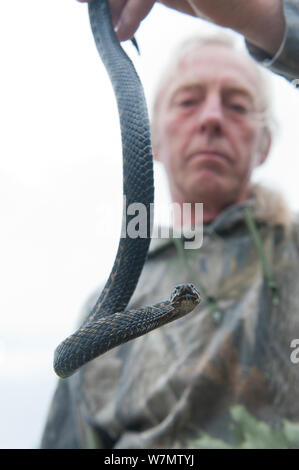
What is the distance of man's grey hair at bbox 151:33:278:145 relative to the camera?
10.1 feet

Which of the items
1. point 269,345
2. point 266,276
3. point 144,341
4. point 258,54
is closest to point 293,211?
point 266,276

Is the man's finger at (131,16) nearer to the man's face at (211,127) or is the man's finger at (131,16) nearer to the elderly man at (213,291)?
the elderly man at (213,291)

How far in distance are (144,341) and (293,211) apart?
3.32ft

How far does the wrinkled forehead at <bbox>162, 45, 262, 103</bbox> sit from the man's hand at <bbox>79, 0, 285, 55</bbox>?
50.7 inches

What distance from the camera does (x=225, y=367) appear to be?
2.13 meters

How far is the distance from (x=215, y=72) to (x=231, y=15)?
144 centimetres

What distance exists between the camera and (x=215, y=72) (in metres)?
2.80

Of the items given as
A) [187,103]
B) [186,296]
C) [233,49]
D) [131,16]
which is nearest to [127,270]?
[186,296]

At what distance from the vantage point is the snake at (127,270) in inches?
41.0

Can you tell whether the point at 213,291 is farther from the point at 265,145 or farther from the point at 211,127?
the point at 265,145

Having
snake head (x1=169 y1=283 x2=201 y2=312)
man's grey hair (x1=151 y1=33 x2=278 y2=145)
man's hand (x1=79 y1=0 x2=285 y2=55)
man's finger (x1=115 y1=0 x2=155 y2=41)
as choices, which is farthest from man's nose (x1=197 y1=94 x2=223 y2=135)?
snake head (x1=169 y1=283 x2=201 y2=312)

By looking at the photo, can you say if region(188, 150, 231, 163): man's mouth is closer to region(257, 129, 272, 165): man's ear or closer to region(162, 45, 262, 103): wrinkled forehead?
region(162, 45, 262, 103): wrinkled forehead

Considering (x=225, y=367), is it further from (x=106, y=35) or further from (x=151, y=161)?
(x=106, y=35)

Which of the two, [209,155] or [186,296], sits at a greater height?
[209,155]
